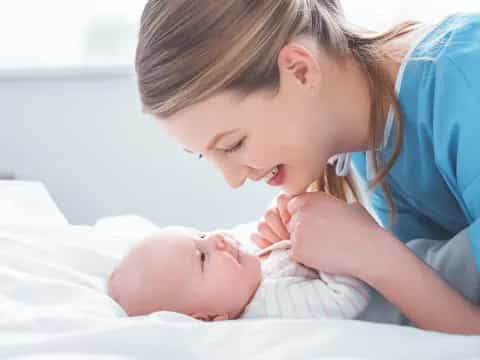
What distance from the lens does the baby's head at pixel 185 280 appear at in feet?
3.86

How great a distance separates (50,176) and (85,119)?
19 cm

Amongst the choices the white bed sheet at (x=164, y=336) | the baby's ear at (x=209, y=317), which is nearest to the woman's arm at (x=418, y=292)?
the white bed sheet at (x=164, y=336)

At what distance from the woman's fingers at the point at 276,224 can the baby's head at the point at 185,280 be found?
0.39ft

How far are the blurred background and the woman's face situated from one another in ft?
3.72

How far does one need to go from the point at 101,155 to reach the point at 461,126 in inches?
55.5

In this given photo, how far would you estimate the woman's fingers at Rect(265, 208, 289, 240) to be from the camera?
1.33 metres

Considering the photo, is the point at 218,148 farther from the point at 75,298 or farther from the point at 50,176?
the point at 50,176

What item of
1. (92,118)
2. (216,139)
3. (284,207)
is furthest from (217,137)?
(92,118)

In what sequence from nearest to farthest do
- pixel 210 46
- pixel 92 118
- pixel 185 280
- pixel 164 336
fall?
pixel 164 336 → pixel 210 46 → pixel 185 280 → pixel 92 118

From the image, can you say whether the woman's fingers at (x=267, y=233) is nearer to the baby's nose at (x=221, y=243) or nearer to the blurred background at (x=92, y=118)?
the baby's nose at (x=221, y=243)

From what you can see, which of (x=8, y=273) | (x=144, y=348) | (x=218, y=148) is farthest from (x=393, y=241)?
(x=8, y=273)

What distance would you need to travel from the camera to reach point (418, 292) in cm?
109

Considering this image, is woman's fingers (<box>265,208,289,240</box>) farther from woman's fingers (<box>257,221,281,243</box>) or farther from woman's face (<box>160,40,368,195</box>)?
woman's face (<box>160,40,368,195</box>)

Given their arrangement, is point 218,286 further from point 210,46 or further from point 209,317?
point 210,46
